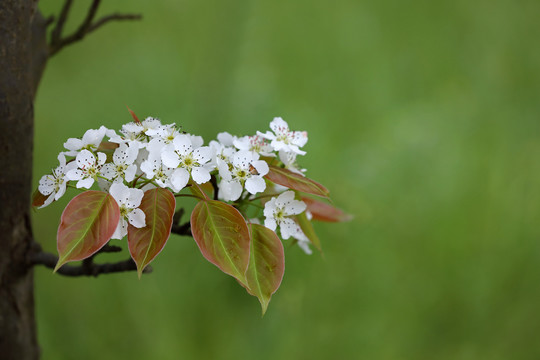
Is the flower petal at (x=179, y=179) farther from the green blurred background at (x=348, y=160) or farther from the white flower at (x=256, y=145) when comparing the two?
the green blurred background at (x=348, y=160)

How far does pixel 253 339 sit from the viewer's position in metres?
1.32

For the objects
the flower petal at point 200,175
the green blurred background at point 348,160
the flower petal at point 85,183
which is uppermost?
the flower petal at point 200,175

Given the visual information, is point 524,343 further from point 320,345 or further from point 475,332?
point 320,345

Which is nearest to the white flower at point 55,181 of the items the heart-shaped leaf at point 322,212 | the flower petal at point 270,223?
the flower petal at point 270,223

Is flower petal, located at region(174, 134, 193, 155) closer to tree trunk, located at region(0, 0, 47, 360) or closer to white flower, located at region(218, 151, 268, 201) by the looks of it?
white flower, located at region(218, 151, 268, 201)

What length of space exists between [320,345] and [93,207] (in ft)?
3.16

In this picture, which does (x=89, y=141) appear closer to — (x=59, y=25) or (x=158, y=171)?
(x=158, y=171)

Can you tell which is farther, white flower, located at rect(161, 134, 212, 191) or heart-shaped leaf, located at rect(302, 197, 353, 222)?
heart-shaped leaf, located at rect(302, 197, 353, 222)

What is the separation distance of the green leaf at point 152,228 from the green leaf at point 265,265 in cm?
10

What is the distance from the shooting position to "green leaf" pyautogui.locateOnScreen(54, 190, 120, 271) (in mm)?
509

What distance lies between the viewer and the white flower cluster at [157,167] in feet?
1.75

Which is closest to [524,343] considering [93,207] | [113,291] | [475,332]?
[475,332]

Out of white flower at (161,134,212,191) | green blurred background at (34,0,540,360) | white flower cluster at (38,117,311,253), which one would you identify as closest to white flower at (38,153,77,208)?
white flower cluster at (38,117,311,253)

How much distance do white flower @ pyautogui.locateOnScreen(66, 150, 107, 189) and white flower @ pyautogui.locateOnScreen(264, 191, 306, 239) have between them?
0.60 feet
